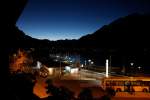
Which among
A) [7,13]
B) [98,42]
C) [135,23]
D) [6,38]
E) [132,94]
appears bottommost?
[132,94]

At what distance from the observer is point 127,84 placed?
23.3 metres

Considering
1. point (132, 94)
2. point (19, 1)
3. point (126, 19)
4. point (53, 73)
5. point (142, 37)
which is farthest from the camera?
point (126, 19)

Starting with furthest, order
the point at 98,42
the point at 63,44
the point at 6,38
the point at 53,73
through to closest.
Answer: the point at 98,42 → the point at 63,44 → the point at 53,73 → the point at 6,38

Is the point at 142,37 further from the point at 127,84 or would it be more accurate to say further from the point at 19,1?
the point at 19,1

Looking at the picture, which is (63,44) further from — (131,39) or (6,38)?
(6,38)

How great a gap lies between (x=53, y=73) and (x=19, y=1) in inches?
1278

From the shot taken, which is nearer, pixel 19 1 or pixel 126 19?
pixel 19 1

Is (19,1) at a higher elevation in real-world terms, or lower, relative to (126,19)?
lower

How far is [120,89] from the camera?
23.1m

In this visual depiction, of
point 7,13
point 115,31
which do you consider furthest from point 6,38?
point 115,31

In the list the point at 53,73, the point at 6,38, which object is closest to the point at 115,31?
the point at 53,73

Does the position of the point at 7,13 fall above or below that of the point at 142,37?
below

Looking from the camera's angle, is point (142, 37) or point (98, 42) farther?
point (142, 37)

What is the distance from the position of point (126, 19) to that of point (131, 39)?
59.7ft
